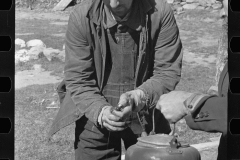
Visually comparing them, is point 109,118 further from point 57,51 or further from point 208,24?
point 208,24

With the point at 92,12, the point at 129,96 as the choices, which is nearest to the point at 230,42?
the point at 129,96

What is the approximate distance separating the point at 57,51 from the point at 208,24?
6719 millimetres

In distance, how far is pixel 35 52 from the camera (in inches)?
460

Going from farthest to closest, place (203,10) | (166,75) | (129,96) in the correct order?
(203,10) < (166,75) < (129,96)

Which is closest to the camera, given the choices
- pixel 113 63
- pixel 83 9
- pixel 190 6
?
pixel 83 9

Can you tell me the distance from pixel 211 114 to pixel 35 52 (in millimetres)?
9151

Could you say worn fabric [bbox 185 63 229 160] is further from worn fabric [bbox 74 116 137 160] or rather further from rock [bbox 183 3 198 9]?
rock [bbox 183 3 198 9]

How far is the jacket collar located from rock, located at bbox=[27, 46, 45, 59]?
7.78 m

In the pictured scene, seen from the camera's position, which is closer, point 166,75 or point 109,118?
point 109,118

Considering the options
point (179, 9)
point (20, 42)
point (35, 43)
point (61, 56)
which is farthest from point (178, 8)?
point (61, 56)

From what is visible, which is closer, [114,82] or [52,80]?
[114,82]

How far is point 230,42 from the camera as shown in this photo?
2.78m

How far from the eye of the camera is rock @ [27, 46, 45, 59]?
11.5 meters

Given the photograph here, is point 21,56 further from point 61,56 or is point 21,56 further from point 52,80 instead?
point 52,80
